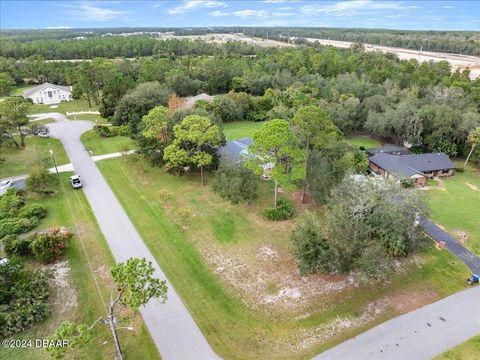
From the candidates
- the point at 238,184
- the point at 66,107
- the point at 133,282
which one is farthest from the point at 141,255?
the point at 66,107

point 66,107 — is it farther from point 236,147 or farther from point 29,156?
point 236,147

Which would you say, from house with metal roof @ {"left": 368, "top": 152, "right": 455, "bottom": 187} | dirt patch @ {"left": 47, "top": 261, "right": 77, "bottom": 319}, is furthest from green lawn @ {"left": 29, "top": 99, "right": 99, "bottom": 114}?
house with metal roof @ {"left": 368, "top": 152, "right": 455, "bottom": 187}

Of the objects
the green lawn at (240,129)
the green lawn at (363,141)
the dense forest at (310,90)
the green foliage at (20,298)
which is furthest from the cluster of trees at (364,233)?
the green lawn at (240,129)

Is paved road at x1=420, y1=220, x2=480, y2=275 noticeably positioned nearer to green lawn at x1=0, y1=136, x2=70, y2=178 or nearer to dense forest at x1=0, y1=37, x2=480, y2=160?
dense forest at x1=0, y1=37, x2=480, y2=160

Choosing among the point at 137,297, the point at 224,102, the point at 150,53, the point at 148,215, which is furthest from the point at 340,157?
the point at 150,53

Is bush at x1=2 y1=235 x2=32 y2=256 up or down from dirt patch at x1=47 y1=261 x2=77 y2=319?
up

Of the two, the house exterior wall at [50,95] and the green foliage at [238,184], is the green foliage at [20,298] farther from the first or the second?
the house exterior wall at [50,95]
